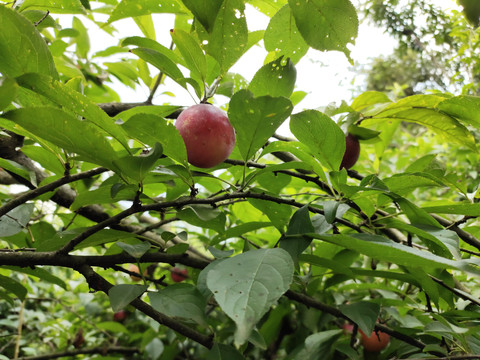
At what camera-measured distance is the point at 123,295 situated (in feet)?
1.60

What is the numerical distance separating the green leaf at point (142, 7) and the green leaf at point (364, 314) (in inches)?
22.0

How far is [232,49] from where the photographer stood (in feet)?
1.82

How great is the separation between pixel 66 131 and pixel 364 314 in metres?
0.52

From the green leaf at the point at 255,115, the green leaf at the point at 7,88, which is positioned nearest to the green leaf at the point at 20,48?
the green leaf at the point at 7,88

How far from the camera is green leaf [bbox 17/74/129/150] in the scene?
427 mm

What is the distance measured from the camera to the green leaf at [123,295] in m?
0.47

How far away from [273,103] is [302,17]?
111mm

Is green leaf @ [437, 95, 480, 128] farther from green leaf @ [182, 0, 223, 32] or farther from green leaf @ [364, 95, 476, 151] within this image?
green leaf @ [182, 0, 223, 32]

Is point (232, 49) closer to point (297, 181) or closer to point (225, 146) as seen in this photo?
point (225, 146)

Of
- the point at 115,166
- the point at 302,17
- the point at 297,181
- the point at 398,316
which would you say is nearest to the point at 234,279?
the point at 115,166

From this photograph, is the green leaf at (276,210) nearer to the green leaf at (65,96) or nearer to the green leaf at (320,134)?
the green leaf at (320,134)

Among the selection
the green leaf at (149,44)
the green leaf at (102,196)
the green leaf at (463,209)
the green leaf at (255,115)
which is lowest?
the green leaf at (463,209)

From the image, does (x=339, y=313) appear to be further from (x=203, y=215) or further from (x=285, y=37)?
(x=285, y=37)

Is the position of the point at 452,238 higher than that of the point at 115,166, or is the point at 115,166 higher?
the point at 115,166
